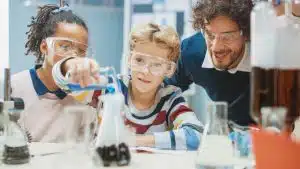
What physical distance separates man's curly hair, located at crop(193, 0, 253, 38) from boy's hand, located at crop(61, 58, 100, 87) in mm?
553

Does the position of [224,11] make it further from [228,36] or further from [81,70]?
[81,70]

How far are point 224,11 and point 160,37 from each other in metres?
0.27

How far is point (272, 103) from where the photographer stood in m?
0.82

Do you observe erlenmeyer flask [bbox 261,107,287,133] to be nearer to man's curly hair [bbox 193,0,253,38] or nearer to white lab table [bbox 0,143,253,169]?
white lab table [bbox 0,143,253,169]

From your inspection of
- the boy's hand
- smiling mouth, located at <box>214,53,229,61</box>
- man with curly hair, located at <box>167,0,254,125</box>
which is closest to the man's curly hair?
man with curly hair, located at <box>167,0,254,125</box>

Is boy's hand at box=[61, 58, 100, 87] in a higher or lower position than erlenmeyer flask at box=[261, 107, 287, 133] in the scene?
higher

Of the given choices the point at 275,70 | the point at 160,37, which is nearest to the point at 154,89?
the point at 160,37

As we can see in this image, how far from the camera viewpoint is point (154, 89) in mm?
1739

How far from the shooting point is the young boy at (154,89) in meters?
1.68

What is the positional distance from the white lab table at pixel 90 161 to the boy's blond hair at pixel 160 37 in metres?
0.49

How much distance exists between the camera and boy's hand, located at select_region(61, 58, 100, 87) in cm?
136

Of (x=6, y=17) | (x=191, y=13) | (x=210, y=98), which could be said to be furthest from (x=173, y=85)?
(x=6, y=17)

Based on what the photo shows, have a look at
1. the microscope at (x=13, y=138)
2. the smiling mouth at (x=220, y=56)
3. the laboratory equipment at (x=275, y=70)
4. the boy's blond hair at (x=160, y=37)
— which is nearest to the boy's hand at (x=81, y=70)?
the microscope at (x=13, y=138)

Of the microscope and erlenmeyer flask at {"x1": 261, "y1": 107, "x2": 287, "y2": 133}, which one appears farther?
the microscope
